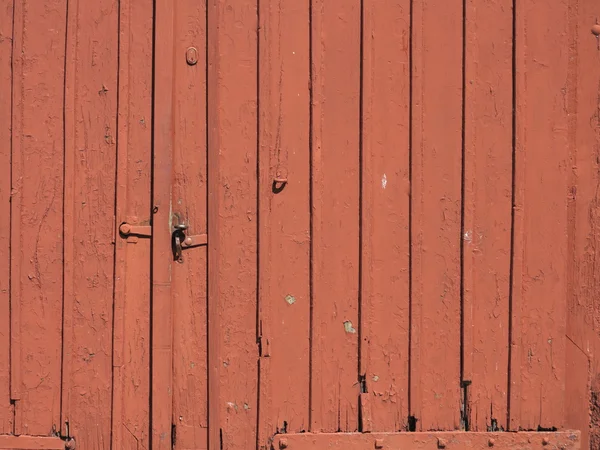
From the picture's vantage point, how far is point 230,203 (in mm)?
2516

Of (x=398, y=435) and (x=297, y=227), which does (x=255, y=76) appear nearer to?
(x=297, y=227)

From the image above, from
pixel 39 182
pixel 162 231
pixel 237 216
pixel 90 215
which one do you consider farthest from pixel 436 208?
pixel 39 182

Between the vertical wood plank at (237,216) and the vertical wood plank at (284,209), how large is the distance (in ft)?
0.13

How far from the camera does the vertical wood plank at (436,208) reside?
2510 millimetres

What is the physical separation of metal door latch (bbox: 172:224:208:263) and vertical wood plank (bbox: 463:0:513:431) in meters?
1.03

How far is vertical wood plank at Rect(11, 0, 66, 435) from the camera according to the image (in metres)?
Answer: 2.51

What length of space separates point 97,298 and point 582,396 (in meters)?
1.95

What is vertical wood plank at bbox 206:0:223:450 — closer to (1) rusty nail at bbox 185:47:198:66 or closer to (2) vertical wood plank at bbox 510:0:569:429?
(1) rusty nail at bbox 185:47:198:66

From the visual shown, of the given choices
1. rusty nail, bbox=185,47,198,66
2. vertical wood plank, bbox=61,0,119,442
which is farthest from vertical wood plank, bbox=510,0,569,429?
vertical wood plank, bbox=61,0,119,442

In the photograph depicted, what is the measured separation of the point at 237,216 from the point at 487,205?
38.6 inches

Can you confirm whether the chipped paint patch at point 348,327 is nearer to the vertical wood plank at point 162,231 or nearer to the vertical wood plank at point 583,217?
the vertical wood plank at point 162,231

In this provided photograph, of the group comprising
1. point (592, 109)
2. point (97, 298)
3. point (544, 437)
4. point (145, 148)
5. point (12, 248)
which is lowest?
point (544, 437)

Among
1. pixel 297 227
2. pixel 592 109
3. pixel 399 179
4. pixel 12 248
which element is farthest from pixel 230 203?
pixel 592 109

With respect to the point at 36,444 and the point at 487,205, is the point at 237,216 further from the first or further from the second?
the point at 36,444
